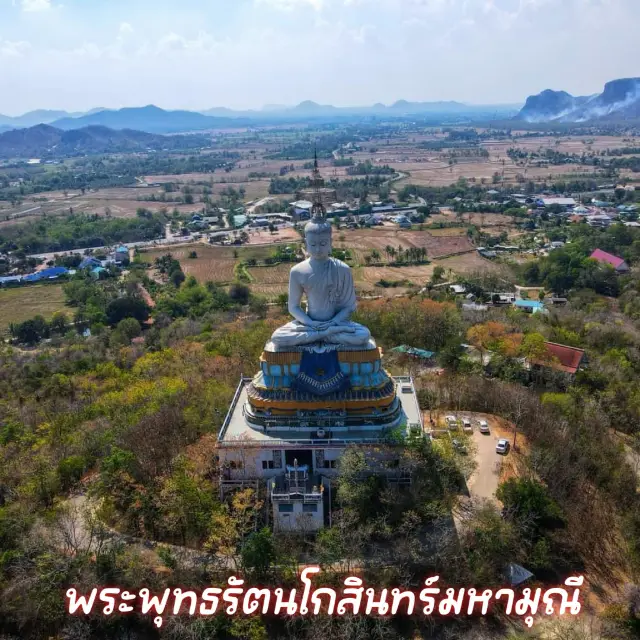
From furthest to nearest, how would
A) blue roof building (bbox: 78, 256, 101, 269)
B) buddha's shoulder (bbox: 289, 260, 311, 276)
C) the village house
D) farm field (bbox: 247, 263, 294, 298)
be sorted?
blue roof building (bbox: 78, 256, 101, 269) < farm field (bbox: 247, 263, 294, 298) < the village house < buddha's shoulder (bbox: 289, 260, 311, 276)

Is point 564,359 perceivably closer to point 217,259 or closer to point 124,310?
point 124,310

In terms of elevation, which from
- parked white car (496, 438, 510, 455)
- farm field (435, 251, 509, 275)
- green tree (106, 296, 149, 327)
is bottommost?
farm field (435, 251, 509, 275)

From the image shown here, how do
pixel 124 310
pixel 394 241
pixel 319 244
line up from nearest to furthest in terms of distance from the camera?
pixel 319 244
pixel 124 310
pixel 394 241

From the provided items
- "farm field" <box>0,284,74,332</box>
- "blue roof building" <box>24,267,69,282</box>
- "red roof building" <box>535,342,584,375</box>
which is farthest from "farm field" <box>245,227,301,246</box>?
"red roof building" <box>535,342,584,375</box>

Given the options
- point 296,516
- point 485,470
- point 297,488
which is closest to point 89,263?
point 297,488

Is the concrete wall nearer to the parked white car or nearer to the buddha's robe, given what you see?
the buddha's robe

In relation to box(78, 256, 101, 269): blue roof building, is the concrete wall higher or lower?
higher
